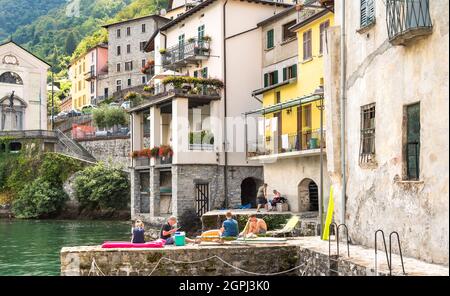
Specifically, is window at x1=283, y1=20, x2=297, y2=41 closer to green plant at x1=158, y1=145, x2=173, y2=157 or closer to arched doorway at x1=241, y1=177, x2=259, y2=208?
green plant at x1=158, y1=145, x2=173, y2=157

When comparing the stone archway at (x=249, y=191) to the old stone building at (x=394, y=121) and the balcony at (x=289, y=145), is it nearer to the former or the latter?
the balcony at (x=289, y=145)

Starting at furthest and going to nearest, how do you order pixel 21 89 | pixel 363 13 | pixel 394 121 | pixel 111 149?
1. pixel 21 89
2. pixel 111 149
3. pixel 363 13
4. pixel 394 121

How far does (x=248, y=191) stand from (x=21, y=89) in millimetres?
35301

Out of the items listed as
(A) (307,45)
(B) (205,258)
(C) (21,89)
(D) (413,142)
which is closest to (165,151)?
(A) (307,45)

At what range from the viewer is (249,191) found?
3862cm

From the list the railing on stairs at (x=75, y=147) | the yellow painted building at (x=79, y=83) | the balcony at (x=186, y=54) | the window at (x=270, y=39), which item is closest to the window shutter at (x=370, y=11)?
the window at (x=270, y=39)

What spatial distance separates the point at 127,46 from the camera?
3167 inches

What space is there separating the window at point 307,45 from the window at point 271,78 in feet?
14.5

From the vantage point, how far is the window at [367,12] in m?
15.4

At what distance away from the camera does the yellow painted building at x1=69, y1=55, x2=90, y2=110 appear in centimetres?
9081

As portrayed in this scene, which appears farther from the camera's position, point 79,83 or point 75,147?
point 79,83

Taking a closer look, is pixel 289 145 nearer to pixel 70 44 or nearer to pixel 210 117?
pixel 210 117

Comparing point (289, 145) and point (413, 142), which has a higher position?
point (289, 145)
